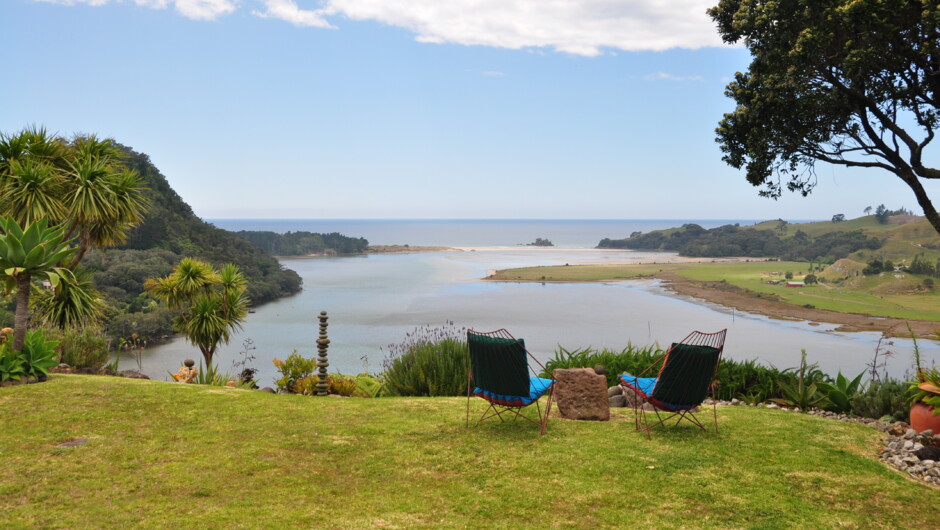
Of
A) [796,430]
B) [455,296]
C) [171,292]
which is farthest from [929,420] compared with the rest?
[455,296]

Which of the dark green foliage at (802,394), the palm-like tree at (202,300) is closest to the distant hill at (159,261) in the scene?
the palm-like tree at (202,300)

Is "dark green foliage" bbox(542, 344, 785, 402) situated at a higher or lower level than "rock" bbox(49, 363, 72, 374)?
higher

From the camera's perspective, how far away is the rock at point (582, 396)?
661cm

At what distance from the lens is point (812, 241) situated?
7588 cm

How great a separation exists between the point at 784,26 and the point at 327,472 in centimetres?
824

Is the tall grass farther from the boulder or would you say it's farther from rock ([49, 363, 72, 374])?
rock ([49, 363, 72, 374])

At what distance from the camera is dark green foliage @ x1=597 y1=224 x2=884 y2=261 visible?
218 ft

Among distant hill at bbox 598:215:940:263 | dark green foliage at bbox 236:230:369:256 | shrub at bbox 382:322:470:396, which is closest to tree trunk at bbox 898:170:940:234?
shrub at bbox 382:322:470:396

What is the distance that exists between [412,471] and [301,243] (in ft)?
271

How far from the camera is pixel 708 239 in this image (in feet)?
296

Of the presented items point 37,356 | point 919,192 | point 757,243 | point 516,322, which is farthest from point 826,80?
point 757,243

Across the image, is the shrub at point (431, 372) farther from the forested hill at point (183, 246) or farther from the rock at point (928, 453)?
the forested hill at point (183, 246)

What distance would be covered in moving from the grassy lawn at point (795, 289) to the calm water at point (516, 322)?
402 cm

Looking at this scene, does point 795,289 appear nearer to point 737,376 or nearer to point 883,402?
point 737,376
